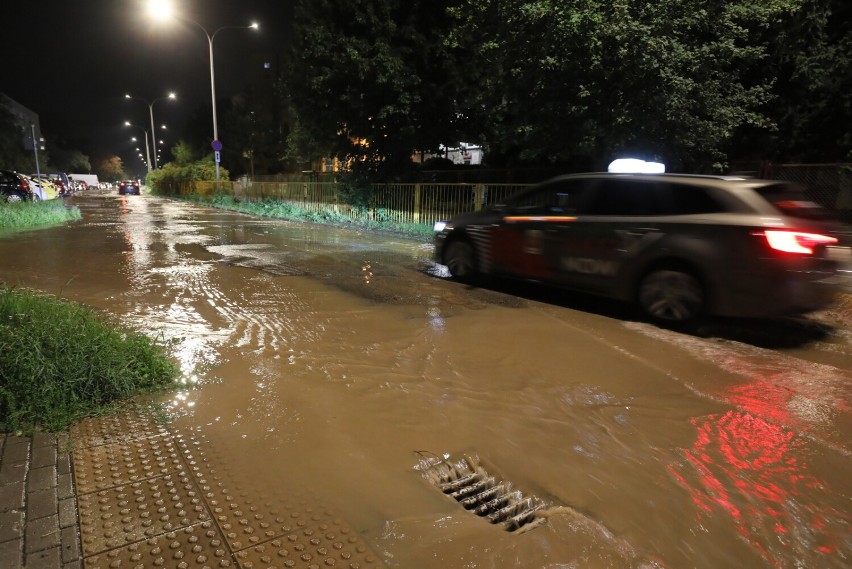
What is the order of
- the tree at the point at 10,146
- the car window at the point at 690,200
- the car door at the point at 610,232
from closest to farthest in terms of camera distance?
the car window at the point at 690,200 → the car door at the point at 610,232 → the tree at the point at 10,146

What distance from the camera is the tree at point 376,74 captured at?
17.1 m

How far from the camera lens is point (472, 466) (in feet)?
9.78

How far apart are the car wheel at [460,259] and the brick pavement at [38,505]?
5.83 m

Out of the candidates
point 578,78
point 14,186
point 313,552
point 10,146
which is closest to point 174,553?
point 313,552

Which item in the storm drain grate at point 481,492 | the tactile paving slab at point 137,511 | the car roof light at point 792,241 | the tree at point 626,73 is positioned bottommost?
the storm drain grate at point 481,492

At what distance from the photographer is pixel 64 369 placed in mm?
3541

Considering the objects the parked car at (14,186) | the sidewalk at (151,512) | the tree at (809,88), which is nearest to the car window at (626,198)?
the sidewalk at (151,512)

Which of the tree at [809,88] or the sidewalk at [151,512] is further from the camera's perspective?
the tree at [809,88]

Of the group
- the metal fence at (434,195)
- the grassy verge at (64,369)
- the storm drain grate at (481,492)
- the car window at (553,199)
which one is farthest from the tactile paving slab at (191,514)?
the metal fence at (434,195)

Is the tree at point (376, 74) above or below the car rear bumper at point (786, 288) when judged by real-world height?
above

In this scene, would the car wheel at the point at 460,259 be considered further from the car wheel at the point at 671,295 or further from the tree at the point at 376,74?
the tree at the point at 376,74

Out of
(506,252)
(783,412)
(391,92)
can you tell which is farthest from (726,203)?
(391,92)

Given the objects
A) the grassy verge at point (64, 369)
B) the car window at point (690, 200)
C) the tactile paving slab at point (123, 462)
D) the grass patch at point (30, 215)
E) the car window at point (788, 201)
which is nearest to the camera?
the tactile paving slab at point (123, 462)

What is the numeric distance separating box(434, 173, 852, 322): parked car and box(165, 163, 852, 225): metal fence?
4.11m
